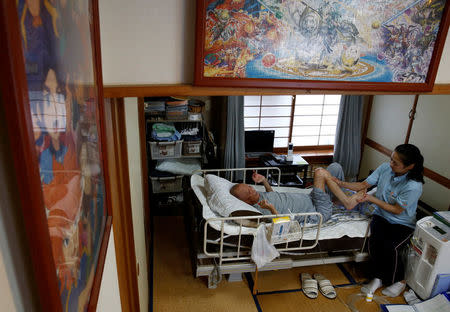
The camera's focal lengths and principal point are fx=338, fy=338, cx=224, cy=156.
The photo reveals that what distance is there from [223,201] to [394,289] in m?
1.68

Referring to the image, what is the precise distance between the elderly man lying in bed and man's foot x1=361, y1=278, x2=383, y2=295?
673 millimetres

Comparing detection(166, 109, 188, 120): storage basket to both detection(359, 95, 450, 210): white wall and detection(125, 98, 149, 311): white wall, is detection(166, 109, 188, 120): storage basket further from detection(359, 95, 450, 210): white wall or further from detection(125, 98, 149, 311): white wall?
detection(359, 95, 450, 210): white wall

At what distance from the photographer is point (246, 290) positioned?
118 inches

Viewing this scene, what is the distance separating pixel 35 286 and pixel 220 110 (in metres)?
4.11

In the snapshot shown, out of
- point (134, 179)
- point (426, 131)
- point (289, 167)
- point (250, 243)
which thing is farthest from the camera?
point (289, 167)

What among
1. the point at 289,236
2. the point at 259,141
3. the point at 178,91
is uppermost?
the point at 178,91

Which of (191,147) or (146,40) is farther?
(191,147)

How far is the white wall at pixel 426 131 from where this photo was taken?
3941 mm

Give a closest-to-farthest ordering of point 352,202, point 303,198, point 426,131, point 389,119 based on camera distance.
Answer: point 352,202 → point 303,198 → point 426,131 → point 389,119

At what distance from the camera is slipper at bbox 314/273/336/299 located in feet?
9.68

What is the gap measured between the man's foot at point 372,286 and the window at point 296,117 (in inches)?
100

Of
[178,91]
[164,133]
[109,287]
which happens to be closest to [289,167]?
[164,133]

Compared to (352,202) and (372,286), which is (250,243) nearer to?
(352,202)

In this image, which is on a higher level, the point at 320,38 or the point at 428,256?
the point at 320,38
